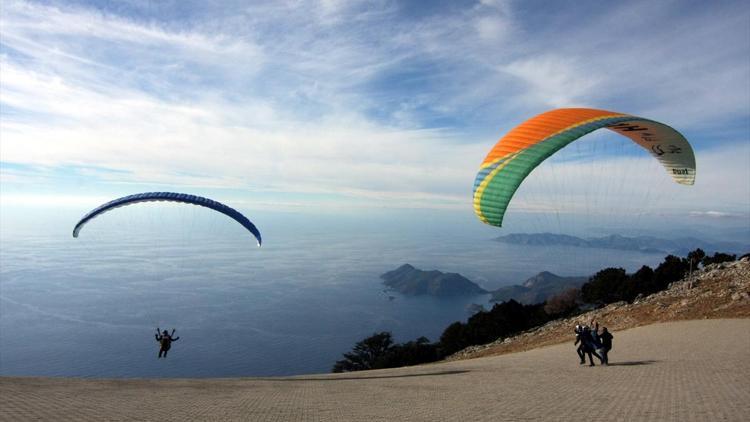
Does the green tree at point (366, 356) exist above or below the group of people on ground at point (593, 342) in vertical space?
below

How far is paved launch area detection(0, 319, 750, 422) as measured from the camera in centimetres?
718

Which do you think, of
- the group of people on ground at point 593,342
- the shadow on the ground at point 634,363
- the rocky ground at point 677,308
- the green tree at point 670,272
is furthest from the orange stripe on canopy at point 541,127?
the green tree at point 670,272

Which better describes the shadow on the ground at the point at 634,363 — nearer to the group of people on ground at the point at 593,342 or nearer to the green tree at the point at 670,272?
the group of people on ground at the point at 593,342

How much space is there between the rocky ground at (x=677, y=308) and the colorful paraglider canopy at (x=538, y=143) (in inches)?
332

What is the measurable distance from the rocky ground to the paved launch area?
739cm

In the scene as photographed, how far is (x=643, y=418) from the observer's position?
6727mm

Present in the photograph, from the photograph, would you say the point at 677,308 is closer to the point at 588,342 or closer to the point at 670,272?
the point at 588,342

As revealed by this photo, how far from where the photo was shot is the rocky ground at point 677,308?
20.7 metres

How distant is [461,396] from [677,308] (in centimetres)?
1941

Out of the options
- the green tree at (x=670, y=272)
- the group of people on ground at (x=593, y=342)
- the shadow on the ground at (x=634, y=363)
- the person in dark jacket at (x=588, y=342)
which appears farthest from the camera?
the green tree at (x=670, y=272)

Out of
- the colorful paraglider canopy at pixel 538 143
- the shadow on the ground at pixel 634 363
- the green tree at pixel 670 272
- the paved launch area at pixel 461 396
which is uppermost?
the colorful paraglider canopy at pixel 538 143

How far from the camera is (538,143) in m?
14.7

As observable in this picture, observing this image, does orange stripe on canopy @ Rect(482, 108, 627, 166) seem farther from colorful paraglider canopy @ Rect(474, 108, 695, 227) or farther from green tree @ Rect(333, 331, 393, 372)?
green tree @ Rect(333, 331, 393, 372)

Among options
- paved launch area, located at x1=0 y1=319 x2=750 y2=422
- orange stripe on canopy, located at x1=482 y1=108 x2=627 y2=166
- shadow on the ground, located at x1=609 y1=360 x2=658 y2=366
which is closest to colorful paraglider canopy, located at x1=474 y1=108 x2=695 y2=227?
orange stripe on canopy, located at x1=482 y1=108 x2=627 y2=166
